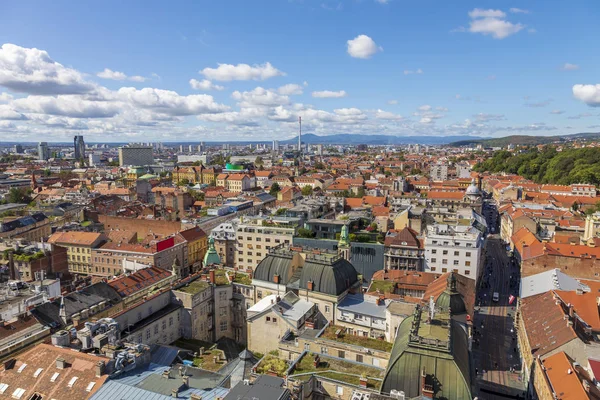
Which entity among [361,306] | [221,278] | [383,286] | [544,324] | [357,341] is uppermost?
[357,341]

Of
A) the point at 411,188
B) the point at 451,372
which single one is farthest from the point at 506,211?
the point at 451,372

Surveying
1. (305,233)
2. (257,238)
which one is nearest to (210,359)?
(257,238)

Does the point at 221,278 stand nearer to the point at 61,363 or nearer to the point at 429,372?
the point at 61,363

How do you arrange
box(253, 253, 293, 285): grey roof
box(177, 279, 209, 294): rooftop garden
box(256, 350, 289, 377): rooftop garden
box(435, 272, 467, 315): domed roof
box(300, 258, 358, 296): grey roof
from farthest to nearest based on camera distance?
1. box(253, 253, 293, 285): grey roof
2. box(177, 279, 209, 294): rooftop garden
3. box(300, 258, 358, 296): grey roof
4. box(435, 272, 467, 315): domed roof
5. box(256, 350, 289, 377): rooftop garden

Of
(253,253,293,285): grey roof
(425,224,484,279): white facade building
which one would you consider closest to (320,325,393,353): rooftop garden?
(253,253,293,285): grey roof

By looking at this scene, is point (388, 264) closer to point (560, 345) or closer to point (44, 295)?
point (560, 345)

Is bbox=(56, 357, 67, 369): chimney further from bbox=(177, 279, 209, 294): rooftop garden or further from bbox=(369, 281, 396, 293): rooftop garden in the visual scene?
bbox=(369, 281, 396, 293): rooftop garden
